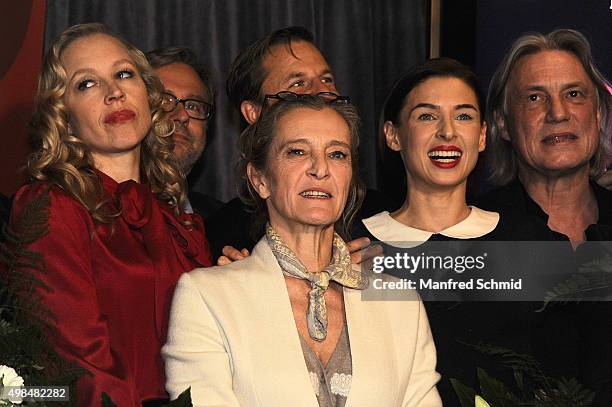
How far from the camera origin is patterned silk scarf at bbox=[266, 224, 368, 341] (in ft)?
8.50

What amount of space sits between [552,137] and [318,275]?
884 mm

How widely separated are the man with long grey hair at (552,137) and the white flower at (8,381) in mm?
1484

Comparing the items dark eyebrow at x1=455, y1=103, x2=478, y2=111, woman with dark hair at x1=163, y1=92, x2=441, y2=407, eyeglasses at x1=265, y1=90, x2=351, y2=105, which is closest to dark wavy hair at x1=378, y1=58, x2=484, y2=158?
dark eyebrow at x1=455, y1=103, x2=478, y2=111

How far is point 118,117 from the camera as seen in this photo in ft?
9.44

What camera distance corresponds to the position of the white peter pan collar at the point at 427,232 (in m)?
2.97

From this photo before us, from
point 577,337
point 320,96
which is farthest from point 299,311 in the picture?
point 577,337

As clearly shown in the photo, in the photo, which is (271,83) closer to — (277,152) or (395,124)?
(395,124)

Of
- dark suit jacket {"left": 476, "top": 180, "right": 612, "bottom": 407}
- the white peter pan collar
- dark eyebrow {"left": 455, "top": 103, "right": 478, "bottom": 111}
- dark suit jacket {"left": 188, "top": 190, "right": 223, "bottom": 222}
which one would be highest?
dark eyebrow {"left": 455, "top": 103, "right": 478, "bottom": 111}

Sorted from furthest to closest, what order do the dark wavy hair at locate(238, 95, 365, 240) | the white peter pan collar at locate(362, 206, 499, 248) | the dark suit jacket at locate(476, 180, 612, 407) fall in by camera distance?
the white peter pan collar at locate(362, 206, 499, 248) → the dark wavy hair at locate(238, 95, 365, 240) → the dark suit jacket at locate(476, 180, 612, 407)

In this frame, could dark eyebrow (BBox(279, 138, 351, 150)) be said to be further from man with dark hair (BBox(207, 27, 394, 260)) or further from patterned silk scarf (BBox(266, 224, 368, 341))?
man with dark hair (BBox(207, 27, 394, 260))

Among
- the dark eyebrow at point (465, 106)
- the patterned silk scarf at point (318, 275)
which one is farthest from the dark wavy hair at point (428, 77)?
the patterned silk scarf at point (318, 275)

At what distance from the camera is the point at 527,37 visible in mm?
3318

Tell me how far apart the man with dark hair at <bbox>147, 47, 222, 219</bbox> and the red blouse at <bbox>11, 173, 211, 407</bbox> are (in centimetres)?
69

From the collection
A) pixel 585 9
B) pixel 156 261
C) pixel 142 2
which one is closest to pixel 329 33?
pixel 142 2
